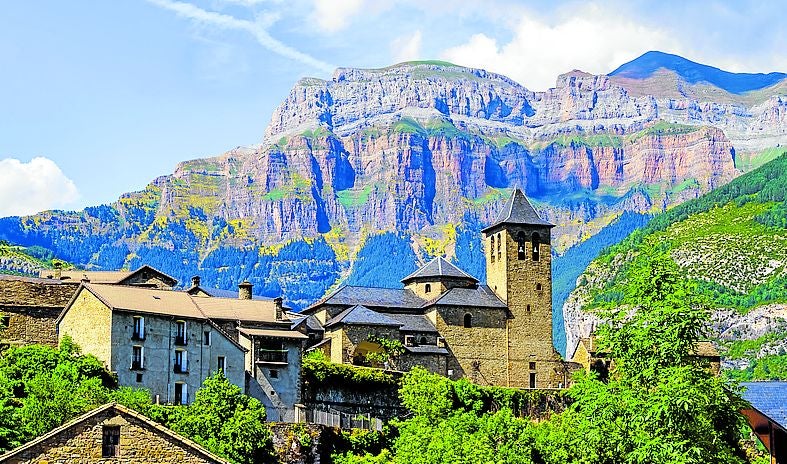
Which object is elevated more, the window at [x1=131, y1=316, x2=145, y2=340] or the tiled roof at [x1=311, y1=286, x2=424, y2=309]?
the tiled roof at [x1=311, y1=286, x2=424, y2=309]

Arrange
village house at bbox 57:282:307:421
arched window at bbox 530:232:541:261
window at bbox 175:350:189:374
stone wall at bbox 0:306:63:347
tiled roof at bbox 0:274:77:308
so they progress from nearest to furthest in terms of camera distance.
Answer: village house at bbox 57:282:307:421, window at bbox 175:350:189:374, stone wall at bbox 0:306:63:347, tiled roof at bbox 0:274:77:308, arched window at bbox 530:232:541:261

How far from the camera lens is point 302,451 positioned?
6962cm

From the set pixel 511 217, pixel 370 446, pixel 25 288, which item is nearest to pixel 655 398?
pixel 370 446

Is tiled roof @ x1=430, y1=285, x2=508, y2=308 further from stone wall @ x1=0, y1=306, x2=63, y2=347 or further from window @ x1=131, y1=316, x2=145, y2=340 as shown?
stone wall @ x1=0, y1=306, x2=63, y2=347

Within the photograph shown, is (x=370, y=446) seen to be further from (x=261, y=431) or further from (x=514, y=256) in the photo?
(x=514, y=256)

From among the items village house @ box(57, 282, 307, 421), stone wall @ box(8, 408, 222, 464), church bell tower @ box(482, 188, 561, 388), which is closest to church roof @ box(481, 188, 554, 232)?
church bell tower @ box(482, 188, 561, 388)

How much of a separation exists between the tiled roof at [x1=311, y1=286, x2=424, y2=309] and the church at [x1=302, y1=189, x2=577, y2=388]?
0.08 metres

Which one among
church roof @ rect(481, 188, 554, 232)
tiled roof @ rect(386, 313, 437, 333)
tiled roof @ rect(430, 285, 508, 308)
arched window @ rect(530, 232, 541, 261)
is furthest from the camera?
church roof @ rect(481, 188, 554, 232)

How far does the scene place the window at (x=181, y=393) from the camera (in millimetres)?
71875

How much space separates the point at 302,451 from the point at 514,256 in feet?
116

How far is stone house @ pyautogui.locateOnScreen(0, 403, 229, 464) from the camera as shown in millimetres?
31750

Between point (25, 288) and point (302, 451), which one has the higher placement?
point (25, 288)

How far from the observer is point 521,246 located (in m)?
100

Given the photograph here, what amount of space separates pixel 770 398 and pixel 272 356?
32.1m
